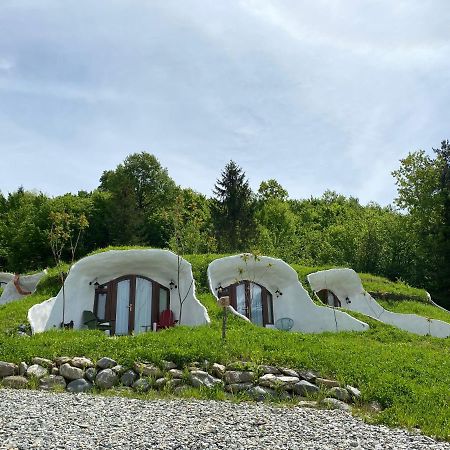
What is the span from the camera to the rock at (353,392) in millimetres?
8489

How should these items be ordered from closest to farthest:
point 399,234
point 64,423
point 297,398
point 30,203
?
point 64,423 → point 297,398 → point 399,234 → point 30,203

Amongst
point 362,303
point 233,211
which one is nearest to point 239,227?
point 233,211

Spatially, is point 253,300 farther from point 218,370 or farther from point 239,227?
point 239,227

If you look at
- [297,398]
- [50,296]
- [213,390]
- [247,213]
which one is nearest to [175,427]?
[213,390]

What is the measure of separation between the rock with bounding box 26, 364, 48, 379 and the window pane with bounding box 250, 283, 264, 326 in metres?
9.68

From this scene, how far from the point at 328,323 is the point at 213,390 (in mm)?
8765

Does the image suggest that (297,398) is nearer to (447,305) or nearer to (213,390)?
(213,390)

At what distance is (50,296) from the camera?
628 inches

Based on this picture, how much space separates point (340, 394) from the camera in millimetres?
8539

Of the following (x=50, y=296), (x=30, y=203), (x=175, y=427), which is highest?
(x=30, y=203)

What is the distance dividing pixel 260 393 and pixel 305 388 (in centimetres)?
80

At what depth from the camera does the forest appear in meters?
31.7

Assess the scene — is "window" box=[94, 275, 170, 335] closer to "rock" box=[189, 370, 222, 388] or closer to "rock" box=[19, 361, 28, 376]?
"rock" box=[19, 361, 28, 376]

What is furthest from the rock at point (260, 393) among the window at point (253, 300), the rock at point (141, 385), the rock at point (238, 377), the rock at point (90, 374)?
the window at point (253, 300)
